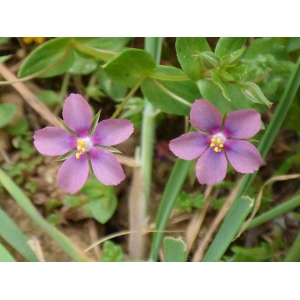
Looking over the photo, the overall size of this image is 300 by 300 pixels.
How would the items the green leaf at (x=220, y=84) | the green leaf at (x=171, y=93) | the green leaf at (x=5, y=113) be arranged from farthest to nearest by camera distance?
the green leaf at (x=5, y=113) → the green leaf at (x=171, y=93) → the green leaf at (x=220, y=84)

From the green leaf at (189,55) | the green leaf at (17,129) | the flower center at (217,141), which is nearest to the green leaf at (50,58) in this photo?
the green leaf at (17,129)

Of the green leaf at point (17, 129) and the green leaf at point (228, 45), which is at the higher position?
the green leaf at point (228, 45)

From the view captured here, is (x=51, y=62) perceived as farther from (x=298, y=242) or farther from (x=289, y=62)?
(x=298, y=242)

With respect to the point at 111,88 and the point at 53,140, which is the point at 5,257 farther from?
the point at 111,88

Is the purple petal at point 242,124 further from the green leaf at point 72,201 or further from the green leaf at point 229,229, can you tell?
the green leaf at point 72,201

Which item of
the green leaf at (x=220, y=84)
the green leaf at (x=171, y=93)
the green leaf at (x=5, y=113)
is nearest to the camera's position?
the green leaf at (x=220, y=84)

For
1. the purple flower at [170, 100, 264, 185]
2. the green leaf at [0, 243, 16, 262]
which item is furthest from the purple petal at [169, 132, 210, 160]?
the green leaf at [0, 243, 16, 262]

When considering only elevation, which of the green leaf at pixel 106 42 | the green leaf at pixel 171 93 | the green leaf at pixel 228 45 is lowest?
the green leaf at pixel 171 93

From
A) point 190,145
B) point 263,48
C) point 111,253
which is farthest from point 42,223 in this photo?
point 263,48
